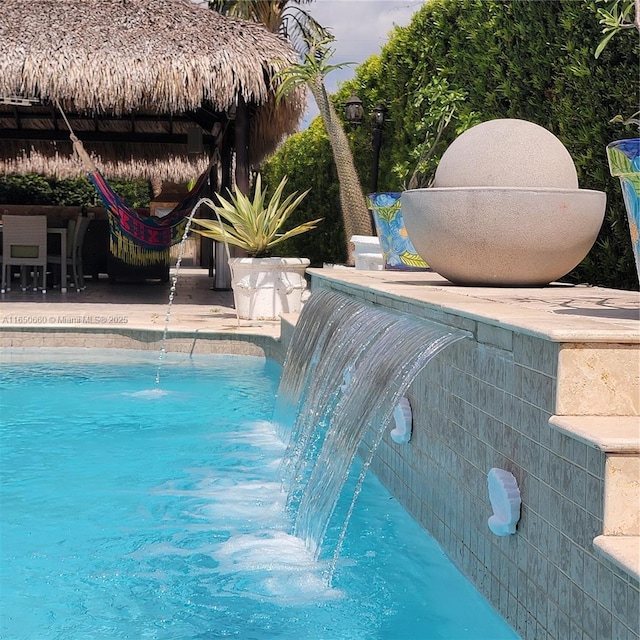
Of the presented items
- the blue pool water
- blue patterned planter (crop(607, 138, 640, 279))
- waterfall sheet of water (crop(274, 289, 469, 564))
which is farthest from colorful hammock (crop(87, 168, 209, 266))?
blue patterned planter (crop(607, 138, 640, 279))

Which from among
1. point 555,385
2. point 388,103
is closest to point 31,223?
point 388,103

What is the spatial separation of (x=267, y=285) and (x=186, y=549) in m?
5.03

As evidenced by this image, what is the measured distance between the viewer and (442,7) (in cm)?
879

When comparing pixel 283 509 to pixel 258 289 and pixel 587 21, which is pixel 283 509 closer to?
pixel 587 21

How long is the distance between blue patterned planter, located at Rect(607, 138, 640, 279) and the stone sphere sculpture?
1.14m

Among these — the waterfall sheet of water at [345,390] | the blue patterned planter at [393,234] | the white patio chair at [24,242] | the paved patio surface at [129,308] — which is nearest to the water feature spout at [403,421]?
the waterfall sheet of water at [345,390]

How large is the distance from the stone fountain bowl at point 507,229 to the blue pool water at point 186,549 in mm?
1035

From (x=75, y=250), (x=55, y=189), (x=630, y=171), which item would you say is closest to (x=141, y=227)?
(x=75, y=250)

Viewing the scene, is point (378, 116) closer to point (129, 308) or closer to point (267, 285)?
point (267, 285)

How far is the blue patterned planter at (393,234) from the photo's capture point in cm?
568

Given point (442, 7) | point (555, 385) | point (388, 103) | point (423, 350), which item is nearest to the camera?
point (555, 385)

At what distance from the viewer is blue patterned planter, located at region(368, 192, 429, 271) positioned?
224 inches

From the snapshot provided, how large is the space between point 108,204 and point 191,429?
5271mm

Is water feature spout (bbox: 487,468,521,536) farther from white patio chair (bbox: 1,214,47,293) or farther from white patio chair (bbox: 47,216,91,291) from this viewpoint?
white patio chair (bbox: 47,216,91,291)
